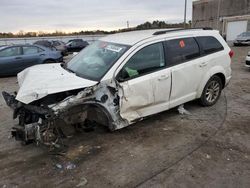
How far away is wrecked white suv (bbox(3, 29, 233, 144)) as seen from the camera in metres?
3.91

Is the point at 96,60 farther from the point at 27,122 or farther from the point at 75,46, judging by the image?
the point at 75,46

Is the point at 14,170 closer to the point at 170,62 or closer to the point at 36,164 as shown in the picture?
the point at 36,164

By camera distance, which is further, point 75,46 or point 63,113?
point 75,46

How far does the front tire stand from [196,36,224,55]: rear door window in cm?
61

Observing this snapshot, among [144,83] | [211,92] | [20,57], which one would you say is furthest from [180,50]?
→ [20,57]

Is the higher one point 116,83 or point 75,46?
point 75,46

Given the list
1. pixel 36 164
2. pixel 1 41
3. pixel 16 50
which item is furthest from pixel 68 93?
pixel 1 41

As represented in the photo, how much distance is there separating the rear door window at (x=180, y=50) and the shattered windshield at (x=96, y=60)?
3.00 ft

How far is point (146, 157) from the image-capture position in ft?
13.0

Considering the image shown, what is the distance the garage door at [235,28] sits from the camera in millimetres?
35250

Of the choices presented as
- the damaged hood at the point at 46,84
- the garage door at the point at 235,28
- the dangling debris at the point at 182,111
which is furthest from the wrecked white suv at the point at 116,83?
the garage door at the point at 235,28

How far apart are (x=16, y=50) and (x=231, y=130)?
9883mm

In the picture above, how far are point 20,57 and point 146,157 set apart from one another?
9.20 m

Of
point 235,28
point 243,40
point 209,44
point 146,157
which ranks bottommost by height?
point 146,157
